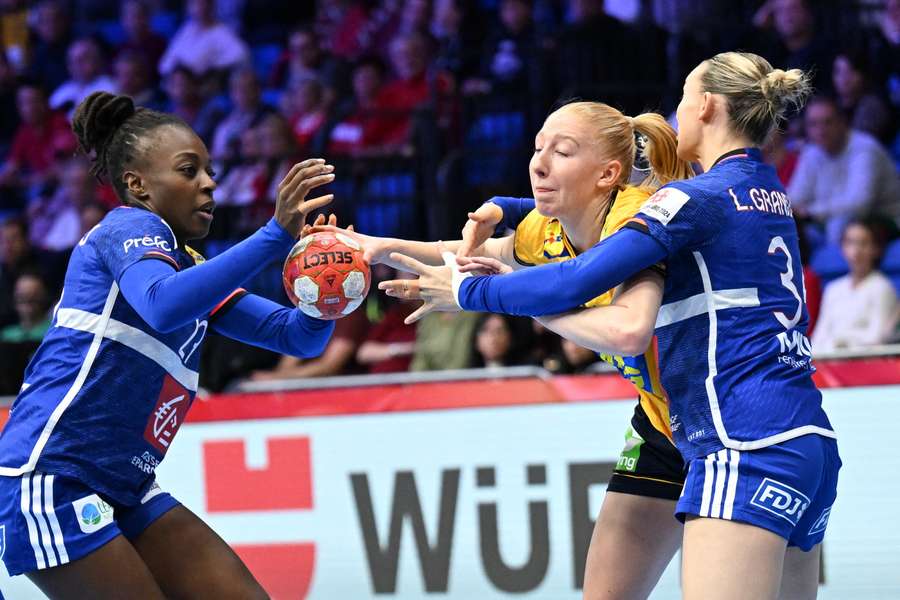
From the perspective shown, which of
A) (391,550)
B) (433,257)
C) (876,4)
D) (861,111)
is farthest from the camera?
(876,4)

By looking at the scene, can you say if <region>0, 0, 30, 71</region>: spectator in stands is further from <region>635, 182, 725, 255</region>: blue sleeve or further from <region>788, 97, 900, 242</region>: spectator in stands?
<region>635, 182, 725, 255</region>: blue sleeve

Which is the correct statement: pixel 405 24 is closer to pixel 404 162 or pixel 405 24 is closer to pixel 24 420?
pixel 404 162

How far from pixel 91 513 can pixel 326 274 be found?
2.97ft

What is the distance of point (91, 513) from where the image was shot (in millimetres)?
3271

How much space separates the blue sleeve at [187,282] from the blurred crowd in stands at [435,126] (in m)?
3.05

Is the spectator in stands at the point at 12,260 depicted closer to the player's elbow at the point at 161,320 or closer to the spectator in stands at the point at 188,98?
the spectator in stands at the point at 188,98

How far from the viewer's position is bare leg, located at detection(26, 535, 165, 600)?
3.26 meters

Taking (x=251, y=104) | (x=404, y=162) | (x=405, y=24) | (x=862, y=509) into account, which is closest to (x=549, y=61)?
(x=404, y=162)

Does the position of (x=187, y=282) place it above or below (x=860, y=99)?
below

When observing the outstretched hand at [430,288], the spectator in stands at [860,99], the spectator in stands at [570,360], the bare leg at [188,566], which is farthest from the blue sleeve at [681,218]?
the spectator in stands at [860,99]

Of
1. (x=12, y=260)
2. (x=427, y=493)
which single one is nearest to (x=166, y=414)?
(x=427, y=493)

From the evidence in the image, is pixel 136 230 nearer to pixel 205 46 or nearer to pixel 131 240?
pixel 131 240

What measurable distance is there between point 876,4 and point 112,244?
19.8ft

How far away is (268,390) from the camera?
6.10 meters
